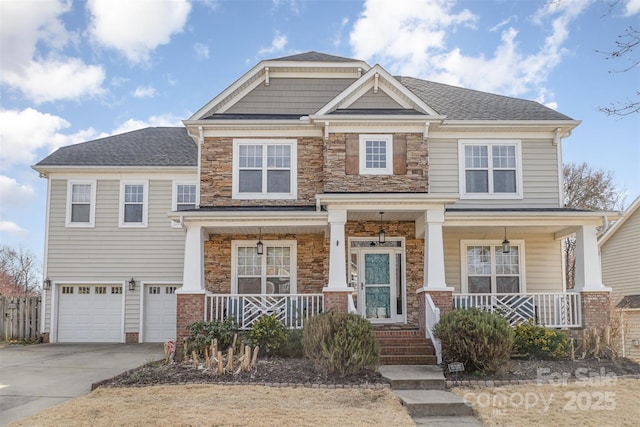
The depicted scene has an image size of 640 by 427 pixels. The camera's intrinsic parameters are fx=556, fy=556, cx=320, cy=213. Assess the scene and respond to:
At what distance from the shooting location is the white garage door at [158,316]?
1817 cm

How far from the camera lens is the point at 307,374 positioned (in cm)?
1007

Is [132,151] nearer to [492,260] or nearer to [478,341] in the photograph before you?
[492,260]

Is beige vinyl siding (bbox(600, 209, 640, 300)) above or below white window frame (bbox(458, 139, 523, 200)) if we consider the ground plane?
below

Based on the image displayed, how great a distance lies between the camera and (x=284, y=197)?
573 inches

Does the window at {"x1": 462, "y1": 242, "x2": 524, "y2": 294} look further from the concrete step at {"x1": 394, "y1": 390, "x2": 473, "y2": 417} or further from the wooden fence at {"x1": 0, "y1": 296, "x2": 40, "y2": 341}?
the wooden fence at {"x1": 0, "y1": 296, "x2": 40, "y2": 341}

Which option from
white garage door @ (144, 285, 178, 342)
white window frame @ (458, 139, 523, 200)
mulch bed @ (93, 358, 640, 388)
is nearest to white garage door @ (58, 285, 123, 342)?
white garage door @ (144, 285, 178, 342)

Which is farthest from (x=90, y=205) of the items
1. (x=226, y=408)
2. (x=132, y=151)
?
(x=226, y=408)

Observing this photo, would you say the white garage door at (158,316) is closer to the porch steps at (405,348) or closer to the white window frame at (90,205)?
the white window frame at (90,205)

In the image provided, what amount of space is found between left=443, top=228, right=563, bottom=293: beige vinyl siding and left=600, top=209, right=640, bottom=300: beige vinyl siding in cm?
749

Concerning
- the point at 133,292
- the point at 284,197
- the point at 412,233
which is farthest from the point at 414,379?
the point at 133,292

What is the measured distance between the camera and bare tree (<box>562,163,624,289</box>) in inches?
1153

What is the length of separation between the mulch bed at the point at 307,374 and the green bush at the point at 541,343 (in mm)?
222

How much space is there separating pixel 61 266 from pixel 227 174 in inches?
291

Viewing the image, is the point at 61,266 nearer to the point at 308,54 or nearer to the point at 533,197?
the point at 308,54
